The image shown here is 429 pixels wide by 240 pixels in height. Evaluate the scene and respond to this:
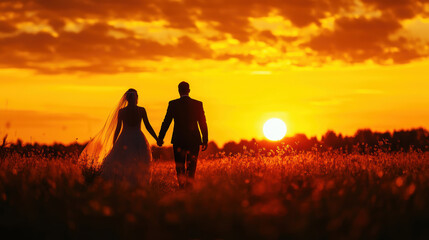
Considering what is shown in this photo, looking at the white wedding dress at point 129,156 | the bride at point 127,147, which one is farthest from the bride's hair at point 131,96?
the white wedding dress at point 129,156

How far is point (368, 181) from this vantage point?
11086 millimetres

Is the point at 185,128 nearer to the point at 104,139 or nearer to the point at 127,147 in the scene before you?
the point at 127,147

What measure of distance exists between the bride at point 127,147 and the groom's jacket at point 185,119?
67cm

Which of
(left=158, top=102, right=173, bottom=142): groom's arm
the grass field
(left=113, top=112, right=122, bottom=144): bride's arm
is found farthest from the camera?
(left=113, top=112, right=122, bottom=144): bride's arm

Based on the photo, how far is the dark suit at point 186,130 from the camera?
1226 cm

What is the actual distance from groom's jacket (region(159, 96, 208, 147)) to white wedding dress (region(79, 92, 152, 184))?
0.75 meters

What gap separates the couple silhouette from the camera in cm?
1226

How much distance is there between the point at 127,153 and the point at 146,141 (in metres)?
0.53

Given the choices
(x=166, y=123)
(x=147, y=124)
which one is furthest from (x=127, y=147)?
(x=166, y=123)

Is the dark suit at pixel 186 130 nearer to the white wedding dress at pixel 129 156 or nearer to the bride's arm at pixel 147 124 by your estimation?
the bride's arm at pixel 147 124

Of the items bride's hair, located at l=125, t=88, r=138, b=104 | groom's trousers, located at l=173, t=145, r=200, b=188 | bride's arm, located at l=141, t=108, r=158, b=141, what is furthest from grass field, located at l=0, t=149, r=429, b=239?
bride's hair, located at l=125, t=88, r=138, b=104

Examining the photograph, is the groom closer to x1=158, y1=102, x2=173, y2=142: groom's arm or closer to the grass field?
x1=158, y1=102, x2=173, y2=142: groom's arm

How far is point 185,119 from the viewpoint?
1230 cm

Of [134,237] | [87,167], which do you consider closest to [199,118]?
[87,167]
